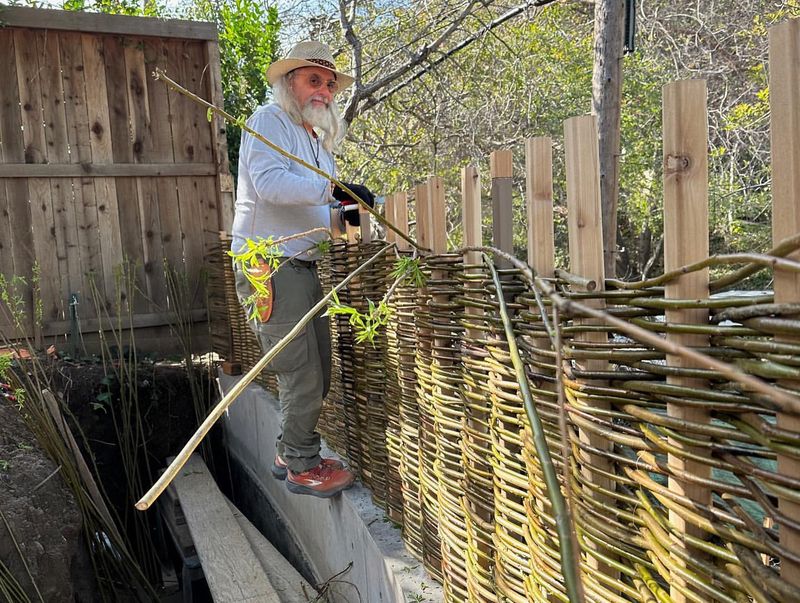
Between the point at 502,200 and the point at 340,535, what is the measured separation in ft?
6.91

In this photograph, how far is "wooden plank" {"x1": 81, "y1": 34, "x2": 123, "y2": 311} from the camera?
612 cm

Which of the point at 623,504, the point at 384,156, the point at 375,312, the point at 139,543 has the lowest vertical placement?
the point at 139,543

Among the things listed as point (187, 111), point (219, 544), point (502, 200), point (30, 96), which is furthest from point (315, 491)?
point (30, 96)

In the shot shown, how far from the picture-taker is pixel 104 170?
614 centimetres

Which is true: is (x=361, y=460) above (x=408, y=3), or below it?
below

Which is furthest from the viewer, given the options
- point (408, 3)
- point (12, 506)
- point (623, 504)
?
point (408, 3)

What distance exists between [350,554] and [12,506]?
185 centimetres

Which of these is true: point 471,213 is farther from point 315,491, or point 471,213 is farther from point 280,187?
point 315,491

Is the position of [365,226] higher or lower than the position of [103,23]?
lower

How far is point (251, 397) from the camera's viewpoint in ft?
16.7

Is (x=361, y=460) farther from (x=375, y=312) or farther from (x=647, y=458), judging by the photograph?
(x=647, y=458)

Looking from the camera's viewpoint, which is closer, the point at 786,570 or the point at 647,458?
the point at 786,570

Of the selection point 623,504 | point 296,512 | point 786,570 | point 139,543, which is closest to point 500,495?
point 623,504

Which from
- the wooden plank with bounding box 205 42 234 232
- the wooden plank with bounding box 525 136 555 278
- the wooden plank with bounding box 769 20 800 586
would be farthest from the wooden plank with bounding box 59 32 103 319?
the wooden plank with bounding box 769 20 800 586
